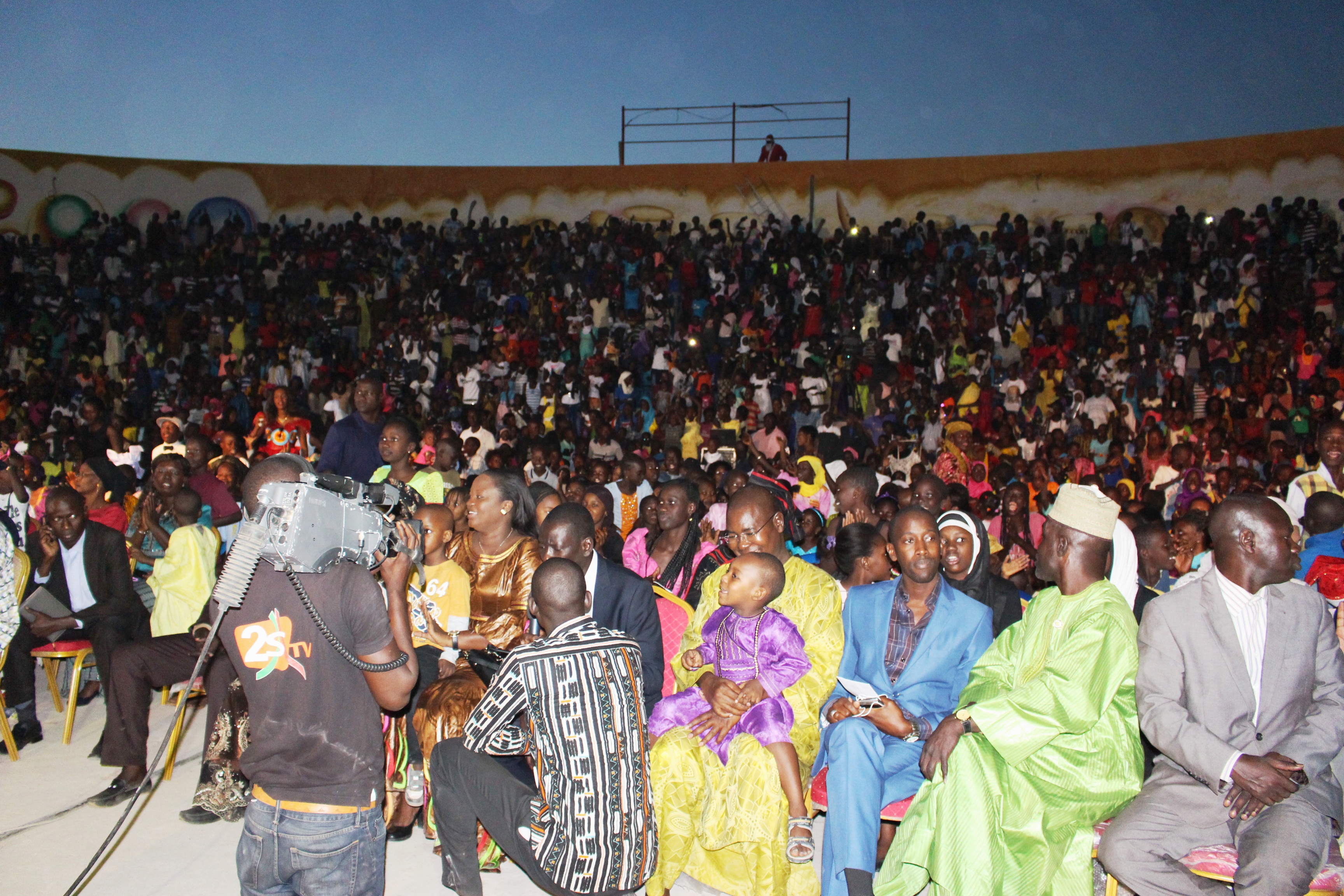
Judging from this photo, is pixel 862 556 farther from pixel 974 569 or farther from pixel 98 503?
pixel 98 503

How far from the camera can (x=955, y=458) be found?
10047 mm

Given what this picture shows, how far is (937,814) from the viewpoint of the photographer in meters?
3.33

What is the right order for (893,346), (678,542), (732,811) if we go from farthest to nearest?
(893,346) < (678,542) < (732,811)

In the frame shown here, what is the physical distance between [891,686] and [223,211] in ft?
66.5

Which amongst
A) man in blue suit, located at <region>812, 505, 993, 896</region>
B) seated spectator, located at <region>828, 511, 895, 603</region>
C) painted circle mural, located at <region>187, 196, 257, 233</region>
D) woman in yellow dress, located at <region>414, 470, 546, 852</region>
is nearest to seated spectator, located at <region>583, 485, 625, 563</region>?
woman in yellow dress, located at <region>414, 470, 546, 852</region>

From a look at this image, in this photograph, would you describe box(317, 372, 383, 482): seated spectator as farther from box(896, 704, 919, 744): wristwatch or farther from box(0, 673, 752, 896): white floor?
box(896, 704, 919, 744): wristwatch

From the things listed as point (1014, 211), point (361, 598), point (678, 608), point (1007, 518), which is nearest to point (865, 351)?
point (1014, 211)

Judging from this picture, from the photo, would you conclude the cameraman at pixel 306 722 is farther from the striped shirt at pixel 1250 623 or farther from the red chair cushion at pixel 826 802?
the striped shirt at pixel 1250 623

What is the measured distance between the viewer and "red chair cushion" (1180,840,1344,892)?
313cm

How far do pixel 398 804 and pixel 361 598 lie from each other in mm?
2039

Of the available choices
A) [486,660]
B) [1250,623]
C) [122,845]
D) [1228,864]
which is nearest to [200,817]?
[122,845]

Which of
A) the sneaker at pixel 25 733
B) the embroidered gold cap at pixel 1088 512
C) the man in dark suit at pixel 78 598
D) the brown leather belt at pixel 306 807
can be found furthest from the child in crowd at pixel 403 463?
the embroidered gold cap at pixel 1088 512

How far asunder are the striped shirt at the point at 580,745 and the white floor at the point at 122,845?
92cm

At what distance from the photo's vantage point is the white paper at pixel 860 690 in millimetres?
3738
